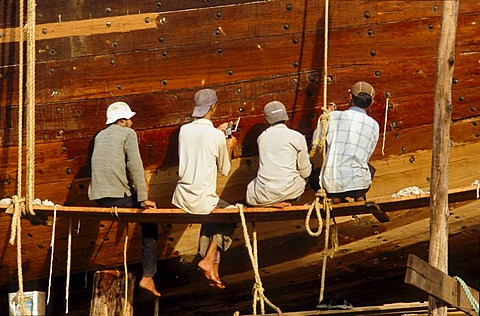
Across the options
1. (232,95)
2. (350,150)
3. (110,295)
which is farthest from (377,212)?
(110,295)

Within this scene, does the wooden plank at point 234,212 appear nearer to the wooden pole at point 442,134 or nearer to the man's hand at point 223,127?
the wooden pole at point 442,134

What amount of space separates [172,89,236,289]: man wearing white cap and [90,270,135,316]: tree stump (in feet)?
2.15

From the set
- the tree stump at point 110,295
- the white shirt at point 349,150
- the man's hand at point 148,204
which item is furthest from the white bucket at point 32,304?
the white shirt at point 349,150

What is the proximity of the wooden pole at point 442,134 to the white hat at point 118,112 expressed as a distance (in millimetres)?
1851

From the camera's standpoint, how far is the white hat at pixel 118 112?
6.96 meters

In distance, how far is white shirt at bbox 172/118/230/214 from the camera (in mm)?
6762

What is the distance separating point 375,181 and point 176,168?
121cm

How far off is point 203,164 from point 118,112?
2.05ft

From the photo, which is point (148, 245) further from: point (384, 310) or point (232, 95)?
point (384, 310)

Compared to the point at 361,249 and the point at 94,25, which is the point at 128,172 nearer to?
the point at 94,25

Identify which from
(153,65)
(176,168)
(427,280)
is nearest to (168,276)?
(176,168)

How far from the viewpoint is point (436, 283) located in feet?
20.4

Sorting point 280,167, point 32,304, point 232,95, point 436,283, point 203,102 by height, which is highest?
point 232,95

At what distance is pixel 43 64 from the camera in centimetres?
725
